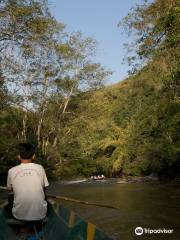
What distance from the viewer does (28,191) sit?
5.33m

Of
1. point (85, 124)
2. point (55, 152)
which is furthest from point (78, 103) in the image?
point (55, 152)

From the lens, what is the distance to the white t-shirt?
5340 millimetres

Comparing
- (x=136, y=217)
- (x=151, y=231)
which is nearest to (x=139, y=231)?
(x=151, y=231)

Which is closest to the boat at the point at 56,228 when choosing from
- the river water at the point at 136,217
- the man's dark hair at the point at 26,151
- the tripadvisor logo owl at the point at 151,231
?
the man's dark hair at the point at 26,151

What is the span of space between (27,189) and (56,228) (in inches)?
45.6

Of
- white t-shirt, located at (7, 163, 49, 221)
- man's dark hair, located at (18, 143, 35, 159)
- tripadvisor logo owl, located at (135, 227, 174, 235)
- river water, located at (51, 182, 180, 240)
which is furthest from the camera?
tripadvisor logo owl, located at (135, 227, 174, 235)

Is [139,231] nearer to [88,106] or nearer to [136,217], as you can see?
[136,217]

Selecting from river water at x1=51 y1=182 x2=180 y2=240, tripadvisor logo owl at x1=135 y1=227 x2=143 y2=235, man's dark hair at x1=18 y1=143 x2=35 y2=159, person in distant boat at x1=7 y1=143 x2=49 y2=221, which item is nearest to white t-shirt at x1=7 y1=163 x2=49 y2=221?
person in distant boat at x1=7 y1=143 x2=49 y2=221

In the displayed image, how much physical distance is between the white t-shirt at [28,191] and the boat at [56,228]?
6.8 inches

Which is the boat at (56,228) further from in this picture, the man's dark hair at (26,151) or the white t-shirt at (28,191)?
the man's dark hair at (26,151)

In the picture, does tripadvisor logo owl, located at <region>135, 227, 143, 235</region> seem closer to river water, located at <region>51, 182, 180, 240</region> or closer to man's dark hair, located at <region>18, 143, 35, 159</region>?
river water, located at <region>51, 182, 180, 240</region>

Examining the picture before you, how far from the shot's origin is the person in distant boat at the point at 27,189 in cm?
534

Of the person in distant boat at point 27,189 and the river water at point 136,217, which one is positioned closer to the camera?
the person in distant boat at point 27,189

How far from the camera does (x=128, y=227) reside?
454 inches
